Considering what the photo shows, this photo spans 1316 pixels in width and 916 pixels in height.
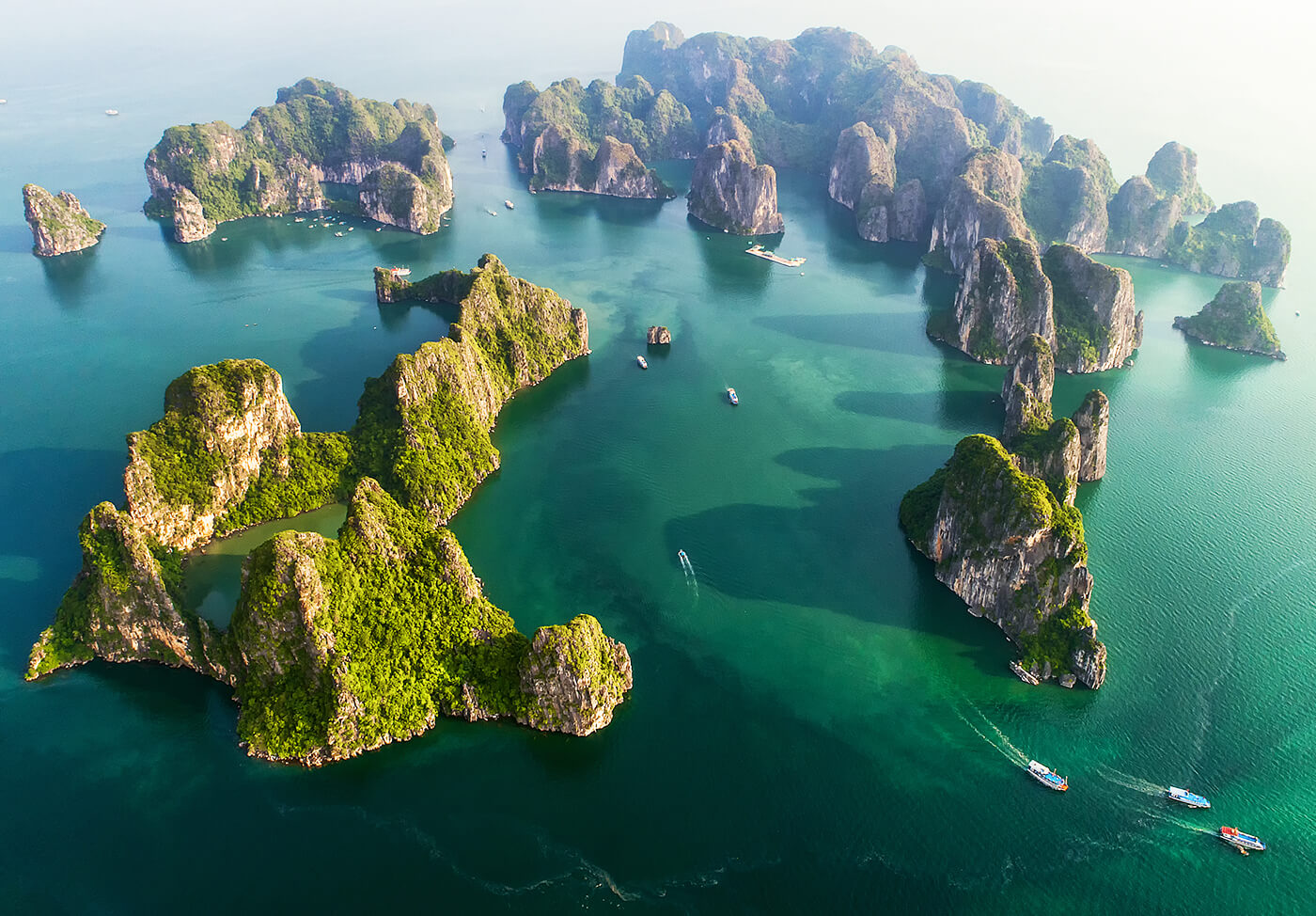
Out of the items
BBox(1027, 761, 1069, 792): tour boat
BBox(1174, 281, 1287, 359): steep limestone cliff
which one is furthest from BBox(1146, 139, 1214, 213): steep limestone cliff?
BBox(1027, 761, 1069, 792): tour boat

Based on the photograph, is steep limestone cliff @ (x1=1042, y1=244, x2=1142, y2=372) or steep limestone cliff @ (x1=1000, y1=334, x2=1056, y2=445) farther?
steep limestone cliff @ (x1=1042, y1=244, x2=1142, y2=372)

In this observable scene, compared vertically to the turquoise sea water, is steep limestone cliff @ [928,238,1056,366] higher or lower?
higher

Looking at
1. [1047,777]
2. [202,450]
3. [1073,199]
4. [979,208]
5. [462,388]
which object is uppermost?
[1073,199]

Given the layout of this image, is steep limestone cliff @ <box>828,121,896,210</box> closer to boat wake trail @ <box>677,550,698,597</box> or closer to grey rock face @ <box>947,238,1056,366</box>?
grey rock face @ <box>947,238,1056,366</box>

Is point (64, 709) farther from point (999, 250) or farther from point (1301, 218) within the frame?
point (1301, 218)

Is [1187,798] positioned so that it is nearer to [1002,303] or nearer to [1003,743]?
[1003,743]

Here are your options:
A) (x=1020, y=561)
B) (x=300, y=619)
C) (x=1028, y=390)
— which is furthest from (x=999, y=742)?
(x=300, y=619)

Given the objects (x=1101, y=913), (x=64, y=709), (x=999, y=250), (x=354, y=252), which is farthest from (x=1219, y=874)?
(x=354, y=252)
